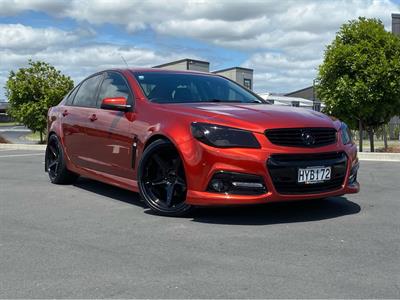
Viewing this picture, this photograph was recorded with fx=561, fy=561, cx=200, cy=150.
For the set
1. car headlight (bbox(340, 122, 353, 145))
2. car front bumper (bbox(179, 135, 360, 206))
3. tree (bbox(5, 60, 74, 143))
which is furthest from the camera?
tree (bbox(5, 60, 74, 143))

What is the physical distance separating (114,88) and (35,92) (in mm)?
16295

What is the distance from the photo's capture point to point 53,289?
3.46 meters

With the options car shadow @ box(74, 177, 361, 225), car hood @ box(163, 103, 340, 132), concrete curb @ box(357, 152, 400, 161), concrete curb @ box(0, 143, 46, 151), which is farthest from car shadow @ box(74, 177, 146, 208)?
concrete curb @ box(0, 143, 46, 151)

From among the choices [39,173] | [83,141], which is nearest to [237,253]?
[83,141]

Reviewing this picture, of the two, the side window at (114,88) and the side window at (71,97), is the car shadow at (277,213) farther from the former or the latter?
the side window at (71,97)

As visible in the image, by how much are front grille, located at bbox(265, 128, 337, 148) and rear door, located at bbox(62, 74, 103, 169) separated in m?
2.58

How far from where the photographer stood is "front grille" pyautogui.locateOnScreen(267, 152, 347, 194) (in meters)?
5.01

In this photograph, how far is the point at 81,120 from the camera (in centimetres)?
711

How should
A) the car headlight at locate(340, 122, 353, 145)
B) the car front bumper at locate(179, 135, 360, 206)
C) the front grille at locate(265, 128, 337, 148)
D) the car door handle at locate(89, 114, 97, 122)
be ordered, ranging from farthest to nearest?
the car door handle at locate(89, 114, 97, 122) < the car headlight at locate(340, 122, 353, 145) < the front grille at locate(265, 128, 337, 148) < the car front bumper at locate(179, 135, 360, 206)

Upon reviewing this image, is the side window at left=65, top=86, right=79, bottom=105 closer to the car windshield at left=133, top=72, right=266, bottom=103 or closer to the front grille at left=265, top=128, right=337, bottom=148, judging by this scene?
the car windshield at left=133, top=72, right=266, bottom=103

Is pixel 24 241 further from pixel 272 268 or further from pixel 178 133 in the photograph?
pixel 272 268

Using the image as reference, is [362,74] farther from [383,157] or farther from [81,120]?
[81,120]

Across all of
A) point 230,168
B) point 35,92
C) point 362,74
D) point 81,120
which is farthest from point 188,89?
point 35,92

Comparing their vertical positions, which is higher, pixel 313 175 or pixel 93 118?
pixel 93 118
